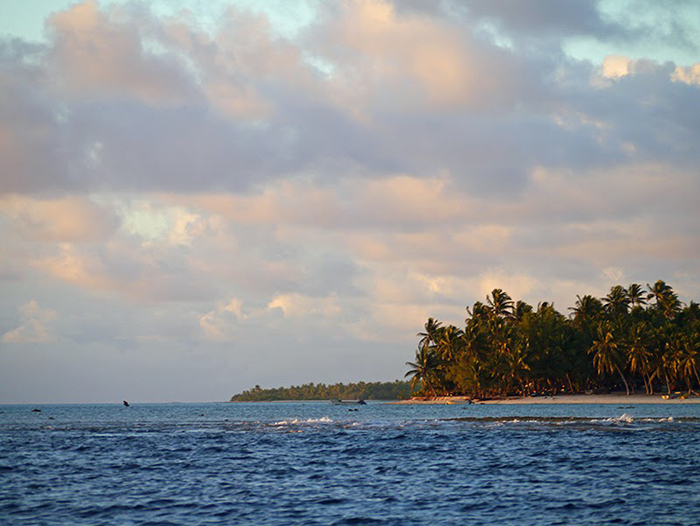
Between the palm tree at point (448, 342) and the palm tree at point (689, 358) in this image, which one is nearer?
the palm tree at point (689, 358)

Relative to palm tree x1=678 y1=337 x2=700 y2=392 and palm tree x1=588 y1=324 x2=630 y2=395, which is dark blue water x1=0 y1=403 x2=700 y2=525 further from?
palm tree x1=588 y1=324 x2=630 y2=395

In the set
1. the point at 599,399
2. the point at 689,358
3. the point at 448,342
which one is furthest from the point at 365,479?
the point at 448,342

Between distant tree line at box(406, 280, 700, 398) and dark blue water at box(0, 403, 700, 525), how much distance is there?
87.8 m

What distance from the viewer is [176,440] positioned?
62.9 m

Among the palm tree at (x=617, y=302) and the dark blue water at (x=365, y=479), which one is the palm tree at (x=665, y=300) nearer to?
the palm tree at (x=617, y=302)

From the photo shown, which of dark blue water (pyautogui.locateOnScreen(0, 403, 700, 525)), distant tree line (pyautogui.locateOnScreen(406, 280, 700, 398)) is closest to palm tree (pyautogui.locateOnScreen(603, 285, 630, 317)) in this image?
distant tree line (pyautogui.locateOnScreen(406, 280, 700, 398))

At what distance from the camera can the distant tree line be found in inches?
5620

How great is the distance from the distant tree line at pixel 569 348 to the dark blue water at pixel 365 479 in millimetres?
87845

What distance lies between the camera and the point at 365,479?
3584 centimetres

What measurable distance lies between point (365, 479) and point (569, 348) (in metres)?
136

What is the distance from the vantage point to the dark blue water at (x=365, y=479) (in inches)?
1029

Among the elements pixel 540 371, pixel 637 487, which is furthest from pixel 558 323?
pixel 637 487

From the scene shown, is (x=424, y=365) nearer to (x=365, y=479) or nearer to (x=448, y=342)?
(x=448, y=342)

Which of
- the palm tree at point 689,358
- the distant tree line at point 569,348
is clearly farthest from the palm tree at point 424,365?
the palm tree at point 689,358
